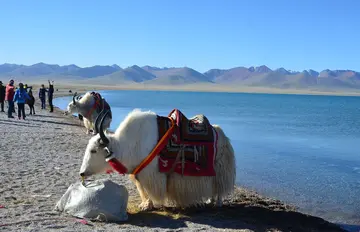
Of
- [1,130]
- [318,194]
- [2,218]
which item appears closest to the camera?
[2,218]

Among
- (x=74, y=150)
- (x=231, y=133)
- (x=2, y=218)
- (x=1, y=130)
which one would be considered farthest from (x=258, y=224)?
(x=231, y=133)

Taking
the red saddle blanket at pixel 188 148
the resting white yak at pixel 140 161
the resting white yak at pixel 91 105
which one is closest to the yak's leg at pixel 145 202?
the resting white yak at pixel 140 161

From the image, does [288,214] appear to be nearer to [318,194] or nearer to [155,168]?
[155,168]

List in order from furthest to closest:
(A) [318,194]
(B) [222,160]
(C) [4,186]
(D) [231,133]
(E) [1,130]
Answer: (D) [231,133]
(E) [1,130]
(A) [318,194]
(C) [4,186]
(B) [222,160]

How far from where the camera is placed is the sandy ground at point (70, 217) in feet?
13.6

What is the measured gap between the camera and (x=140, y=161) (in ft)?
15.5

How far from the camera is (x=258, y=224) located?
463 cm

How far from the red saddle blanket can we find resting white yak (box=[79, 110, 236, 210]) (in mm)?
68

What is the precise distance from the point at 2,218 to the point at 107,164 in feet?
3.57

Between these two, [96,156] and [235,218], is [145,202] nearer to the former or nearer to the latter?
[96,156]

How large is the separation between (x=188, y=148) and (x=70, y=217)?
4.48ft

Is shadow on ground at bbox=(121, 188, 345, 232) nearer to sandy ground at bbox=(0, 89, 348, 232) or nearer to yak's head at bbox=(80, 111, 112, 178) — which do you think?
sandy ground at bbox=(0, 89, 348, 232)

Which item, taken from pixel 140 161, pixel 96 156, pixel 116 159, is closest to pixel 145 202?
pixel 140 161

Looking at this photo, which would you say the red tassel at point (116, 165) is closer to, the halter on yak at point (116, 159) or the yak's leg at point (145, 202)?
the halter on yak at point (116, 159)
